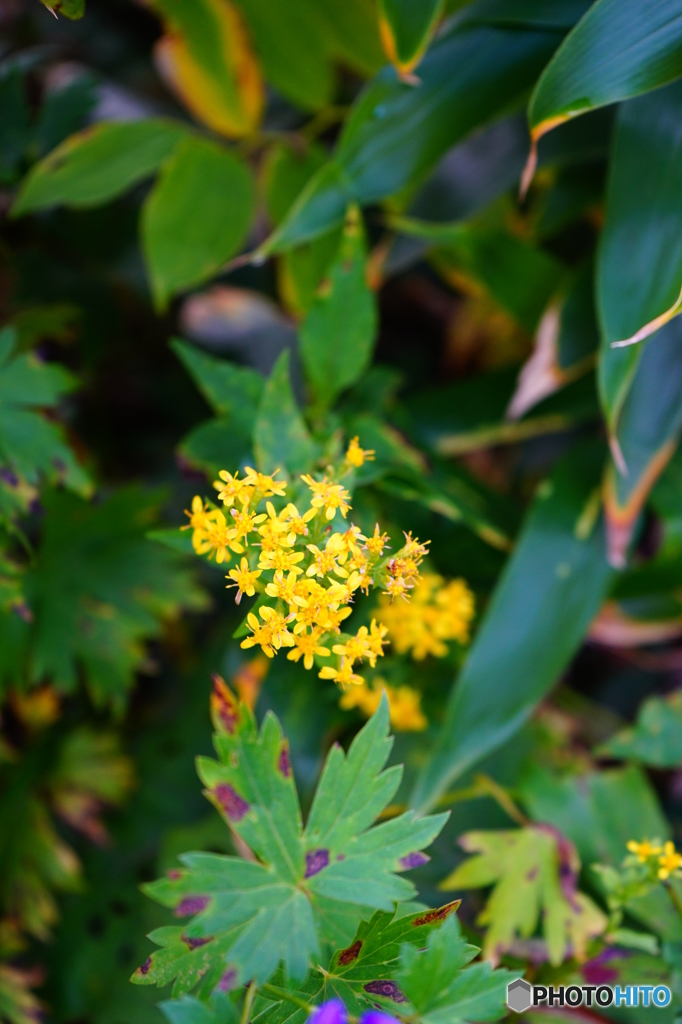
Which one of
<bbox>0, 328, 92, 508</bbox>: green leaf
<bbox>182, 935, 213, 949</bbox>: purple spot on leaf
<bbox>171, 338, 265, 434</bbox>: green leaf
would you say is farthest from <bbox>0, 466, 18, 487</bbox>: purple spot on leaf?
<bbox>182, 935, 213, 949</bbox>: purple spot on leaf

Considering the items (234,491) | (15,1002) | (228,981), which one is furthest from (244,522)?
(15,1002)

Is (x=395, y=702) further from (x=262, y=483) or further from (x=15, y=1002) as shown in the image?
(x=15, y=1002)

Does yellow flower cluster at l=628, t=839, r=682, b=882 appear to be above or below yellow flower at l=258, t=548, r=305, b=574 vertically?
below

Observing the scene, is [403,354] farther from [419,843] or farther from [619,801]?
[419,843]

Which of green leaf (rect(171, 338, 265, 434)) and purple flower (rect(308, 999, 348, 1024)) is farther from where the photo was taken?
green leaf (rect(171, 338, 265, 434))

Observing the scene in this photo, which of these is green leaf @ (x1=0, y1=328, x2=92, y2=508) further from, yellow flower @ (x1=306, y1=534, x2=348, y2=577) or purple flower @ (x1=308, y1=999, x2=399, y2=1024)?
purple flower @ (x1=308, y1=999, x2=399, y2=1024)

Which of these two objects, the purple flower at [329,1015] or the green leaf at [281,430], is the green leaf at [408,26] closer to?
the green leaf at [281,430]
